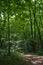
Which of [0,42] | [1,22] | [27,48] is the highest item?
[1,22]

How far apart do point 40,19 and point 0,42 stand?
14420 mm

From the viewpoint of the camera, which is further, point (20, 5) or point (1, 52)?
point (1, 52)

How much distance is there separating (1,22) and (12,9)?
373 cm

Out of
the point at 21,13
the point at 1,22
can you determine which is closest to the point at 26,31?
the point at 1,22

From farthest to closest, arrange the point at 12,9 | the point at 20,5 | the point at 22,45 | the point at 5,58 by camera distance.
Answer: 1. the point at 22,45
2. the point at 5,58
3. the point at 12,9
4. the point at 20,5

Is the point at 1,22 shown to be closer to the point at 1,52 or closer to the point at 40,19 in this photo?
the point at 1,52

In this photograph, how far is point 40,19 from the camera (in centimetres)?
2953

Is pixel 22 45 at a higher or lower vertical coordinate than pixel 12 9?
lower

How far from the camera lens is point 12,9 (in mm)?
9914

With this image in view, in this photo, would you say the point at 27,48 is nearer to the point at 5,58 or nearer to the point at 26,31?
the point at 26,31

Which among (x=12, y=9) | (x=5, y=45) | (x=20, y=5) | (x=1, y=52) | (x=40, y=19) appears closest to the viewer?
(x=20, y=5)

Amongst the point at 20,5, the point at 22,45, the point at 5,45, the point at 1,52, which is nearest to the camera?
the point at 20,5

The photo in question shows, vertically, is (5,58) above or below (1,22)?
below

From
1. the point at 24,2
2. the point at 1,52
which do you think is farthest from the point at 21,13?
the point at 1,52
